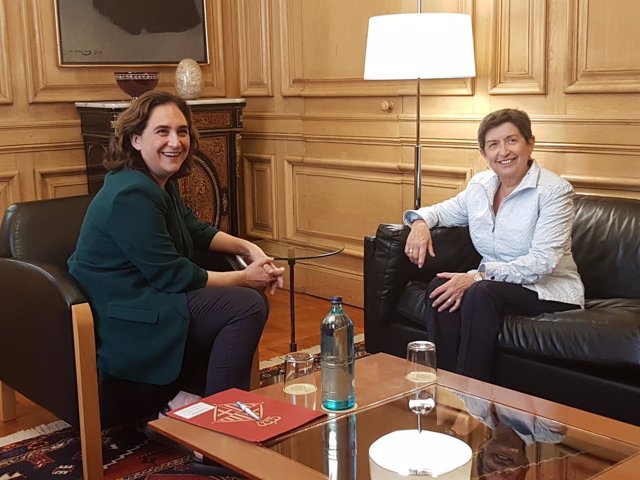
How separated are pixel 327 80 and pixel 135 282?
90.8 inches

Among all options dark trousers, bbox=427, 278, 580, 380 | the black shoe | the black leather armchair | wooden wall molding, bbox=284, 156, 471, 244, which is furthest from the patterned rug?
wooden wall molding, bbox=284, 156, 471, 244

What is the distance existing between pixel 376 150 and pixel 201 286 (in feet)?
6.36

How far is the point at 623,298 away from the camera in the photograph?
3113 mm

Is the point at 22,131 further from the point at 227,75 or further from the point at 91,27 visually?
the point at 227,75

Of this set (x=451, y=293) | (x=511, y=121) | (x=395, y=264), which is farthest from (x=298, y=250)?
(x=511, y=121)

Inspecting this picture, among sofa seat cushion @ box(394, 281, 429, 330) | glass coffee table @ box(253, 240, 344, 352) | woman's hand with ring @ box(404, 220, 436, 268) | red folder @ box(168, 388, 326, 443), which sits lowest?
sofa seat cushion @ box(394, 281, 429, 330)

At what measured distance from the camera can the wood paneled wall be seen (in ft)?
11.6

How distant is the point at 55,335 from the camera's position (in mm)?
2633

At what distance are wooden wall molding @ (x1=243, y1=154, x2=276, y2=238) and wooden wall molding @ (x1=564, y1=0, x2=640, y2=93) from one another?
80.6 inches

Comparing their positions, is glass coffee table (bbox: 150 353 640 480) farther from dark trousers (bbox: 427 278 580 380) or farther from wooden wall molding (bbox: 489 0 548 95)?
wooden wall molding (bbox: 489 0 548 95)

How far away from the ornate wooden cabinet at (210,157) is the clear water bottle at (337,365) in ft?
8.51

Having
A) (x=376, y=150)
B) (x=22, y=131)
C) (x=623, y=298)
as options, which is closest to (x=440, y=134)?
(x=376, y=150)

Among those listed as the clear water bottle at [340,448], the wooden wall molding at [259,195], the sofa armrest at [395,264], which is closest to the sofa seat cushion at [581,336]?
the sofa armrest at [395,264]

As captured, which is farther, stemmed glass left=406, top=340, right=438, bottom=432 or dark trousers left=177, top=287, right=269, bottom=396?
dark trousers left=177, top=287, right=269, bottom=396
